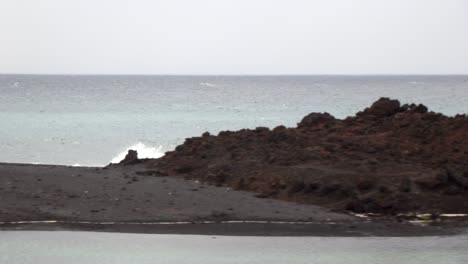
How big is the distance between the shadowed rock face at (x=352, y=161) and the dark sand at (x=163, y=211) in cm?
68

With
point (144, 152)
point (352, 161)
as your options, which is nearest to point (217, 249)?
point (352, 161)

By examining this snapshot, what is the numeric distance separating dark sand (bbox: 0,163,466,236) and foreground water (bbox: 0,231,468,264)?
62 cm

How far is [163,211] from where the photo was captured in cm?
1870

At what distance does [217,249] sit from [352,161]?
6270 millimetres

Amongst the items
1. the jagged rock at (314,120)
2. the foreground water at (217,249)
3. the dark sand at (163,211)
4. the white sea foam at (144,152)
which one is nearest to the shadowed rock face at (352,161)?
the jagged rock at (314,120)

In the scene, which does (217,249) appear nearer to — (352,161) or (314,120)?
(352,161)

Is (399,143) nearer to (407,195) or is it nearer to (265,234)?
(407,195)

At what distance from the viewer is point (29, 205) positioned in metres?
19.0

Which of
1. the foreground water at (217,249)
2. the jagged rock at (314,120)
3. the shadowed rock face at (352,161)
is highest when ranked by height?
the jagged rock at (314,120)

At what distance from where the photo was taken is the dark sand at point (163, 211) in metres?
17.5

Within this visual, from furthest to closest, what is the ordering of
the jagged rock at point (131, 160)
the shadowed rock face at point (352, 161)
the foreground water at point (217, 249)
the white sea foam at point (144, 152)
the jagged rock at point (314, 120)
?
1. the white sea foam at point (144, 152)
2. the jagged rock at point (314, 120)
3. the jagged rock at point (131, 160)
4. the shadowed rock face at point (352, 161)
5. the foreground water at point (217, 249)

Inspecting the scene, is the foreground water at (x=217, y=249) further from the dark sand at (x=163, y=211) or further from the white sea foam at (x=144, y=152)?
the white sea foam at (x=144, y=152)

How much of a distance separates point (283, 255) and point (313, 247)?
879mm

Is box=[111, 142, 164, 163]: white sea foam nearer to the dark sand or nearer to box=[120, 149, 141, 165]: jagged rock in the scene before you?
box=[120, 149, 141, 165]: jagged rock
